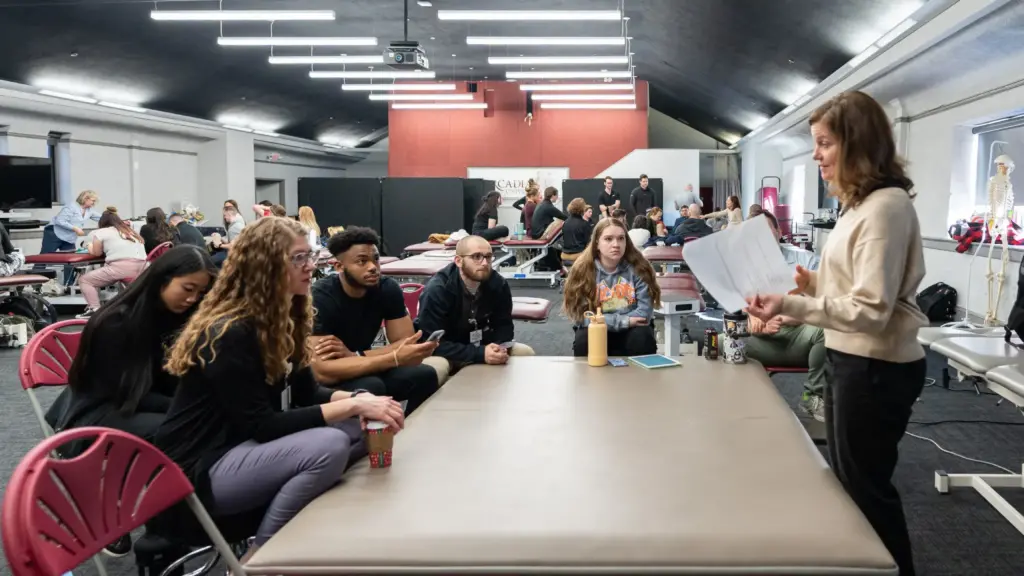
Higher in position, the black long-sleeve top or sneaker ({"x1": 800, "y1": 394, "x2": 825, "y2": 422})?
the black long-sleeve top

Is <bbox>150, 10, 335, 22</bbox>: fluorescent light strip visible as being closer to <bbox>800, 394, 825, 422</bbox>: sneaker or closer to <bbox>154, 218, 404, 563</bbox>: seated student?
<bbox>800, 394, 825, 422</bbox>: sneaker

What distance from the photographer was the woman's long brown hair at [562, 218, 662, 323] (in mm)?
3449

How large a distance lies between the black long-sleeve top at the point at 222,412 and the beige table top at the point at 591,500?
0.27 m

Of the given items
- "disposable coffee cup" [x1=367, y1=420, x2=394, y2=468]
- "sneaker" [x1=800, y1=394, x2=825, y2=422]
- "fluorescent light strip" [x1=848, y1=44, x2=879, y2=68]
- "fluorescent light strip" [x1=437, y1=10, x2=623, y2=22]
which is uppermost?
"fluorescent light strip" [x1=437, y1=10, x2=623, y2=22]

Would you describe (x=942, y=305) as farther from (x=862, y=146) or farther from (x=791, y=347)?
(x=862, y=146)

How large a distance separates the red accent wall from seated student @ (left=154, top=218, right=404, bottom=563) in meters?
14.6

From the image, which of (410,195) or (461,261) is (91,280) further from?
(410,195)

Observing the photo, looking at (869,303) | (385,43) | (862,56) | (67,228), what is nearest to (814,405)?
(869,303)

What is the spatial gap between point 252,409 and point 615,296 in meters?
2.05

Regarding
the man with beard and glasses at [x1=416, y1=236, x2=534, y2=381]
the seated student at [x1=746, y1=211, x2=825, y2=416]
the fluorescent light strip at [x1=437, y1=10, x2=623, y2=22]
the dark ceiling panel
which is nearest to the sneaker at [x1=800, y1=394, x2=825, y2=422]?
the seated student at [x1=746, y1=211, x2=825, y2=416]

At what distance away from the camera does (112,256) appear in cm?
730

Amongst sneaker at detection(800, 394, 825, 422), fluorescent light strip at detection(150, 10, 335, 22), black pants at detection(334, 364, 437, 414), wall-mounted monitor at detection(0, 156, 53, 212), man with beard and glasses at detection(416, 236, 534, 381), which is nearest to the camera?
black pants at detection(334, 364, 437, 414)

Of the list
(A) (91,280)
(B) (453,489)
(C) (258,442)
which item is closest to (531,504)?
(B) (453,489)

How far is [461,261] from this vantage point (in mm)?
3357
